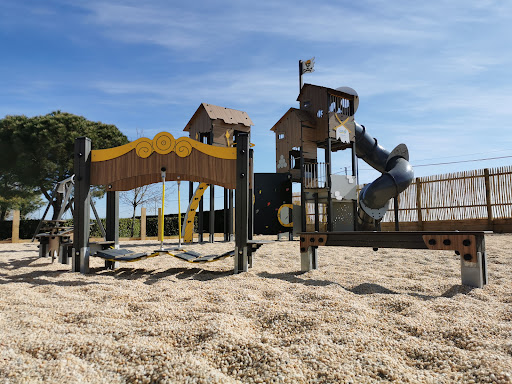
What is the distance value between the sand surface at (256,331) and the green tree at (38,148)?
1620 centimetres

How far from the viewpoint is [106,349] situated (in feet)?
6.69

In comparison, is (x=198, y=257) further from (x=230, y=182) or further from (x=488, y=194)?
(x=488, y=194)

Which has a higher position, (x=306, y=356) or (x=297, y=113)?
(x=297, y=113)

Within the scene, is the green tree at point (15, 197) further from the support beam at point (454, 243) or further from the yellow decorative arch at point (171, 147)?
the support beam at point (454, 243)

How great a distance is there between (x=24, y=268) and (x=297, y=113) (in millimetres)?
9614

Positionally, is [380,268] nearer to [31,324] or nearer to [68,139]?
[31,324]

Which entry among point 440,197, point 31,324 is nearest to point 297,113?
point 440,197

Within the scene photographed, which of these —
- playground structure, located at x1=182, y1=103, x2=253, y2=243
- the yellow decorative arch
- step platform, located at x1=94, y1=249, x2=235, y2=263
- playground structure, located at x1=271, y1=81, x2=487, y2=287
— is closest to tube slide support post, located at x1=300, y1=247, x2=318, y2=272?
step platform, located at x1=94, y1=249, x2=235, y2=263

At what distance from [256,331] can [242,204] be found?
106 inches

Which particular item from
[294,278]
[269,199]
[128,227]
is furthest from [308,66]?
[294,278]

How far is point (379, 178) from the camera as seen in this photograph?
33.7 ft

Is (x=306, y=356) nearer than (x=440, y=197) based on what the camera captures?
Yes

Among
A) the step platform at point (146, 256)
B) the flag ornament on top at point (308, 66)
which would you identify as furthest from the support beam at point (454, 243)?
the flag ornament on top at point (308, 66)

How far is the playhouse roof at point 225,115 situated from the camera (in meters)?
11.7
